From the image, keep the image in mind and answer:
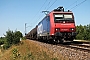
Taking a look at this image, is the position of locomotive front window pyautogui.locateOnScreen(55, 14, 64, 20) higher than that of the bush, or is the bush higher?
locomotive front window pyautogui.locateOnScreen(55, 14, 64, 20)

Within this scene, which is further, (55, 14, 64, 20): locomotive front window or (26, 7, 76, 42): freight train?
(55, 14, 64, 20): locomotive front window

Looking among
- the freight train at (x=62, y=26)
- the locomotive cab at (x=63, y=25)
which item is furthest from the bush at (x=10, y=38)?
the locomotive cab at (x=63, y=25)

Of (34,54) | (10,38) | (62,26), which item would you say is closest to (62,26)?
(62,26)

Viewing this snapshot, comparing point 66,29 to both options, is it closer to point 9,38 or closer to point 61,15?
point 61,15

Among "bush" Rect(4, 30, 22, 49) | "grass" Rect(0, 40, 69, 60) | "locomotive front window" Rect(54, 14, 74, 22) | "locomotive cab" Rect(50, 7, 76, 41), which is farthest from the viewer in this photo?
"bush" Rect(4, 30, 22, 49)

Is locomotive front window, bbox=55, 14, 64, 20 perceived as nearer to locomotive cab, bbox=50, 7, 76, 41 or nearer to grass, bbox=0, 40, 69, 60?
locomotive cab, bbox=50, 7, 76, 41

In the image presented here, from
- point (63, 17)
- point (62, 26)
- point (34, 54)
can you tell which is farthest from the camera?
point (63, 17)

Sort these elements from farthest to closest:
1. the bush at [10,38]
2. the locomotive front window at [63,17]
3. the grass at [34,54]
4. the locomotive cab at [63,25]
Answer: the bush at [10,38] → the locomotive front window at [63,17] → the locomotive cab at [63,25] → the grass at [34,54]

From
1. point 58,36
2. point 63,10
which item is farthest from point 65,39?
point 63,10

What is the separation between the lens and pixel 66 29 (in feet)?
59.1

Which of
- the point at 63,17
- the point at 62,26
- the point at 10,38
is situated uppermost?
the point at 63,17

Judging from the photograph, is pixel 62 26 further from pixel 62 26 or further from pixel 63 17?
pixel 63 17

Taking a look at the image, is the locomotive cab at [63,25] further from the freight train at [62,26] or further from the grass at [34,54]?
the grass at [34,54]

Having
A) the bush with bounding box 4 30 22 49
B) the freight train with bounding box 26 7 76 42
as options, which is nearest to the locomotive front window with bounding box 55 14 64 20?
the freight train with bounding box 26 7 76 42
